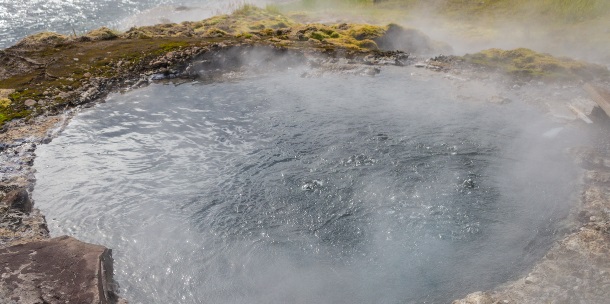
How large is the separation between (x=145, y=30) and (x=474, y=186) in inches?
1089

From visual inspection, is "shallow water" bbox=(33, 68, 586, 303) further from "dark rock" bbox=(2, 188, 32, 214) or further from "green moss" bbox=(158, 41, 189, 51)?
"green moss" bbox=(158, 41, 189, 51)

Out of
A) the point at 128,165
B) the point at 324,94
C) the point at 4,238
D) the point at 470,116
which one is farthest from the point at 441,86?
the point at 4,238

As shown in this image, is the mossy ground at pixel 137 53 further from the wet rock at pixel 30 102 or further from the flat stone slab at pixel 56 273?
the flat stone slab at pixel 56 273

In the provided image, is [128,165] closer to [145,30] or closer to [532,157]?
[532,157]

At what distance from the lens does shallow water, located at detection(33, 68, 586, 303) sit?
898cm

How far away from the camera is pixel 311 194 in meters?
11.8

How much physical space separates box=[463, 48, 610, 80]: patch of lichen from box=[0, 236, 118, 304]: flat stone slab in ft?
70.6

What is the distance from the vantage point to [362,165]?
13062mm

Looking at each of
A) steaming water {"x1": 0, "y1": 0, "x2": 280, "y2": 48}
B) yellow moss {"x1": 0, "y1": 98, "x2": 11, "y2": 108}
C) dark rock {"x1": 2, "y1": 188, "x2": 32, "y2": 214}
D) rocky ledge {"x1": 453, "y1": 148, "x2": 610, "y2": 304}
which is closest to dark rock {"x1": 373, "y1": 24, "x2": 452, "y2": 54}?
rocky ledge {"x1": 453, "y1": 148, "x2": 610, "y2": 304}

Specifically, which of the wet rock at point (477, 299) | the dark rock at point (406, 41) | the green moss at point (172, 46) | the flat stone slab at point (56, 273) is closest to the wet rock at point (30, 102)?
the green moss at point (172, 46)

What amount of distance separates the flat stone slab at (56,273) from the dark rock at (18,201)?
2781 mm

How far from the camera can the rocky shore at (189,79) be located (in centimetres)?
807

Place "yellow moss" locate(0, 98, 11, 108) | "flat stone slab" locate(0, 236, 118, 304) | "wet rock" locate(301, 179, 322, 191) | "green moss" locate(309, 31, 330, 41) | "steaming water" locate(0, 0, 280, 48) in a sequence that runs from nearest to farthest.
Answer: "flat stone slab" locate(0, 236, 118, 304) → "wet rock" locate(301, 179, 322, 191) → "yellow moss" locate(0, 98, 11, 108) → "green moss" locate(309, 31, 330, 41) → "steaming water" locate(0, 0, 280, 48)

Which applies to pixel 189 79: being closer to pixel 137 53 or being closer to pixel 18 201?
pixel 137 53
